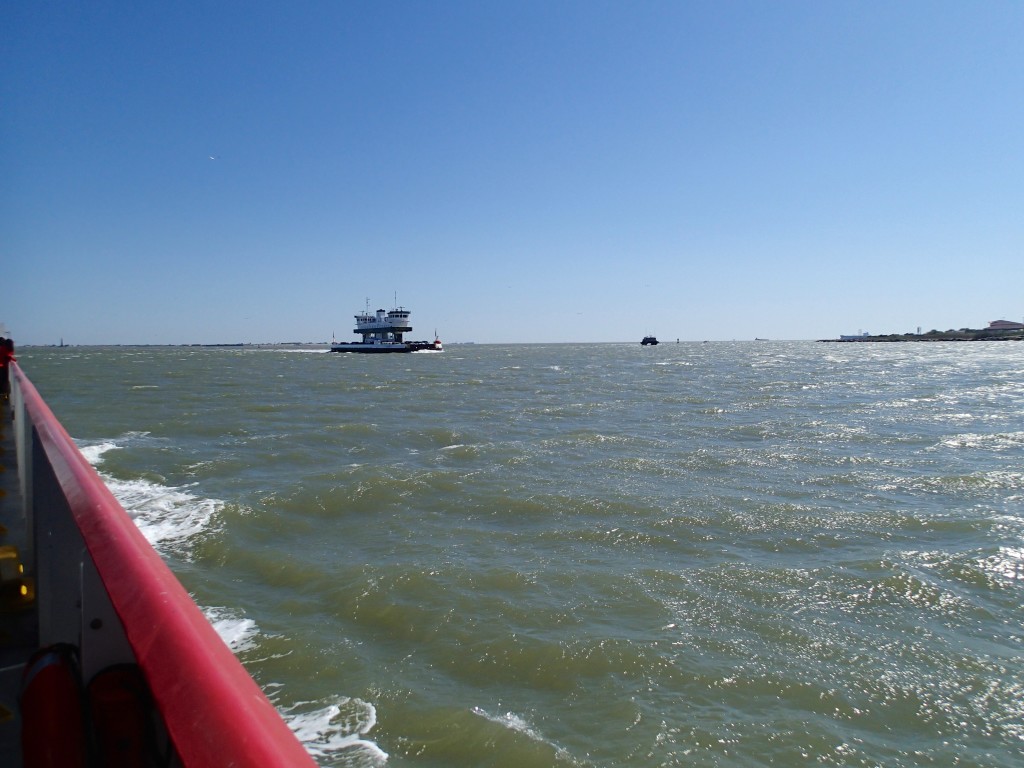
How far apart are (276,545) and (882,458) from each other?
532 inches

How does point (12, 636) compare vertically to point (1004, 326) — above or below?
below

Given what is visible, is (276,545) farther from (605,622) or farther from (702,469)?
(702,469)

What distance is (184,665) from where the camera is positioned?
117cm

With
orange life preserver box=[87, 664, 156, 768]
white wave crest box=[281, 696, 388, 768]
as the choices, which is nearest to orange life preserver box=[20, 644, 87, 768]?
orange life preserver box=[87, 664, 156, 768]

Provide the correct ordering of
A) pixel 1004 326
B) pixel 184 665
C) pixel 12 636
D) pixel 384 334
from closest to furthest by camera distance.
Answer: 1. pixel 184 665
2. pixel 12 636
3. pixel 384 334
4. pixel 1004 326

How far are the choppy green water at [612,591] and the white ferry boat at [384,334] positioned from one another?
280 ft

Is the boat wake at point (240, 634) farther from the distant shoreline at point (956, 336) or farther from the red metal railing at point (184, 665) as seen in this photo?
the distant shoreline at point (956, 336)

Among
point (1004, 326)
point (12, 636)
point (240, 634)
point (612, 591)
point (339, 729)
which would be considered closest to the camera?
point (12, 636)

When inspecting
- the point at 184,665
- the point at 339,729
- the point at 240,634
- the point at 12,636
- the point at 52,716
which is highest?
the point at 184,665

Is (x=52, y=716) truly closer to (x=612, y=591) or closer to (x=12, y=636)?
(x=12, y=636)

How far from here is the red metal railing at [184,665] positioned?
968 mm

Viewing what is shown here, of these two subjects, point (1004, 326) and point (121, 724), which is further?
point (1004, 326)

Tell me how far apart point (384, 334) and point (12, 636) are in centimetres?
10296

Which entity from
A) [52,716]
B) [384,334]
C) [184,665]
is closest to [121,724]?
[52,716]
